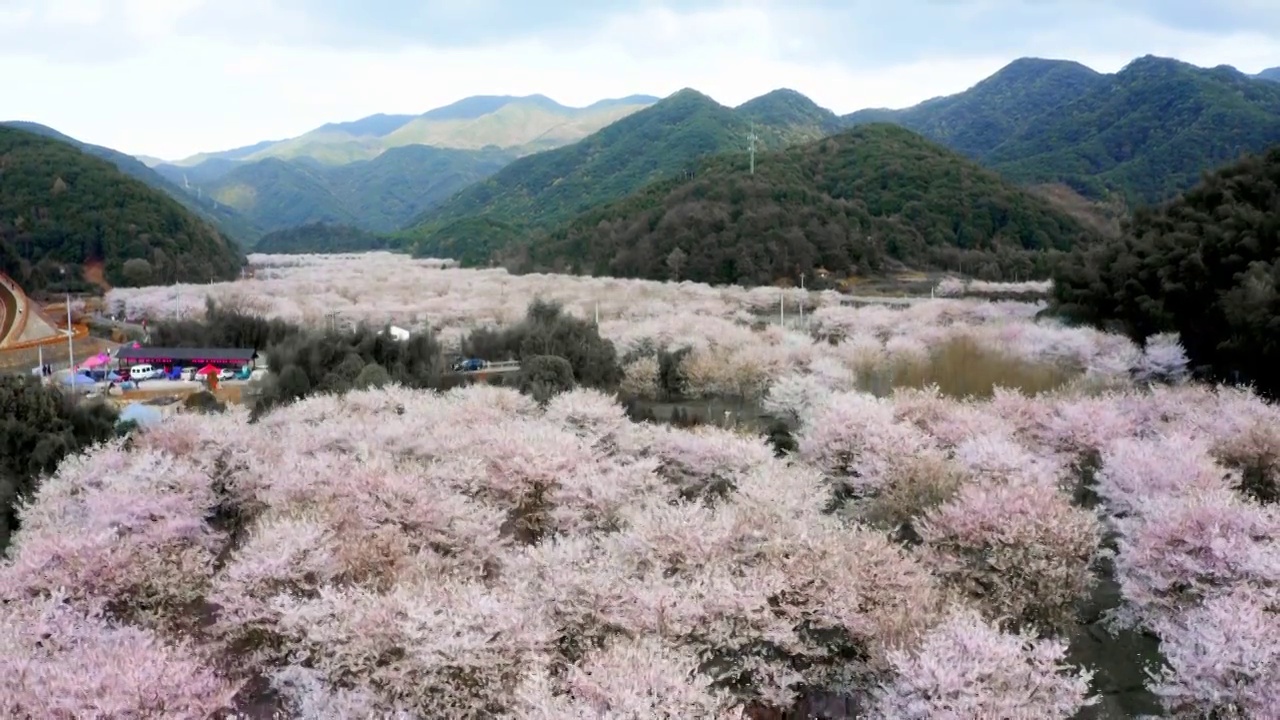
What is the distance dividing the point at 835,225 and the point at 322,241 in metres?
121

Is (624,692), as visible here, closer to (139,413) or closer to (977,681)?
(977,681)

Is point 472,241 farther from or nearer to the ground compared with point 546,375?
farther from the ground

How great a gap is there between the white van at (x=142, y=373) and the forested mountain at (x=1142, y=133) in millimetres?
80085

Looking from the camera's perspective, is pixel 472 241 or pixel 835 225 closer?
pixel 835 225

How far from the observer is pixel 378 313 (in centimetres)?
5603

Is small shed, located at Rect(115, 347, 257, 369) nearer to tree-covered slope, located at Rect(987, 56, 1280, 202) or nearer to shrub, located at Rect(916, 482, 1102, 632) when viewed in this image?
shrub, located at Rect(916, 482, 1102, 632)

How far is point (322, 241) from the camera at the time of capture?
163 meters

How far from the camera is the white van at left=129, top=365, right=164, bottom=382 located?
36.8 m

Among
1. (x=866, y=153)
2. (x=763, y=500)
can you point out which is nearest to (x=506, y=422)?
(x=763, y=500)

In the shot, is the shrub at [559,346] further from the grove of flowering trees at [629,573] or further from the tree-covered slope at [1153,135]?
the tree-covered slope at [1153,135]

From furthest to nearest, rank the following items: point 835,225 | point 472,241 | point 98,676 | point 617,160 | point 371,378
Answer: point 617,160
point 472,241
point 835,225
point 371,378
point 98,676

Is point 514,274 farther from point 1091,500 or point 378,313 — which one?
point 1091,500

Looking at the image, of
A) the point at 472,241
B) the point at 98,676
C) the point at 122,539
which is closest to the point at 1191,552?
the point at 98,676

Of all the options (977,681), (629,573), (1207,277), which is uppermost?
(1207,277)
